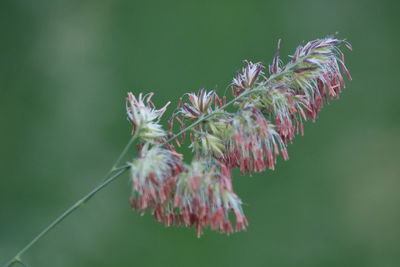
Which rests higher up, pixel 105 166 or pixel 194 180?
pixel 105 166

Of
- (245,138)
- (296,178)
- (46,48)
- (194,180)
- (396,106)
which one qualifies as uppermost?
(46,48)

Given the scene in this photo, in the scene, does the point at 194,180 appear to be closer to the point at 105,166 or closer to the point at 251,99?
the point at 251,99

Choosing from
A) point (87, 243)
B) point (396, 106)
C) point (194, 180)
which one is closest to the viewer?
point (194, 180)

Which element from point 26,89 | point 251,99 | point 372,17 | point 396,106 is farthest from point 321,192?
point 251,99

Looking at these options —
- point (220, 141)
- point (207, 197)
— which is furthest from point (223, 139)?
point (207, 197)

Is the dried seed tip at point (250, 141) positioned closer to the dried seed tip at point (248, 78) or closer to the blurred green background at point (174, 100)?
the dried seed tip at point (248, 78)

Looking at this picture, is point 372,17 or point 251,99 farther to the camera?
point 372,17

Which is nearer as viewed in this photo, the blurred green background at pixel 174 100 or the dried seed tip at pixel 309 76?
the dried seed tip at pixel 309 76

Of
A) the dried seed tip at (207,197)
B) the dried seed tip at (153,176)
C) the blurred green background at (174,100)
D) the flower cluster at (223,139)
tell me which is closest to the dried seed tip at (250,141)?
the flower cluster at (223,139)
